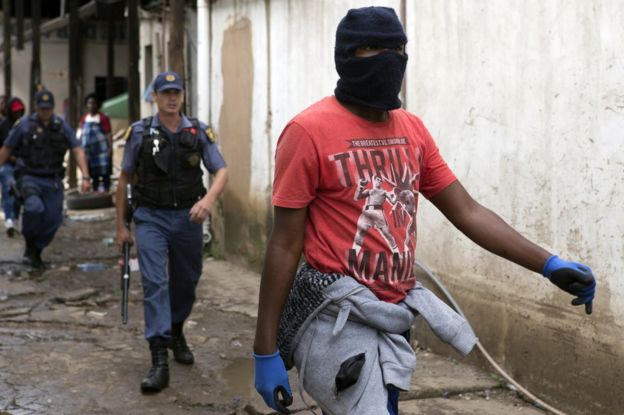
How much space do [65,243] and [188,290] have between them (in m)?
5.86

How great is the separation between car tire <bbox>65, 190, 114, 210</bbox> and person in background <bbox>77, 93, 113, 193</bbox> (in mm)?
573

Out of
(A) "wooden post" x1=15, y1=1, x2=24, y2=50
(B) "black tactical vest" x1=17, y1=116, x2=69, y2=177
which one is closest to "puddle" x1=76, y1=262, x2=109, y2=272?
(B) "black tactical vest" x1=17, y1=116, x2=69, y2=177

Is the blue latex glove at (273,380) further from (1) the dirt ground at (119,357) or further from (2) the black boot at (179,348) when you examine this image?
(2) the black boot at (179,348)

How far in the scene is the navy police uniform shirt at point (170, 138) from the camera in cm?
579

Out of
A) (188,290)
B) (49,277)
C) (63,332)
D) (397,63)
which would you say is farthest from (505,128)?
(49,277)

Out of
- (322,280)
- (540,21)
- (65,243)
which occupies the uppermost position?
(540,21)

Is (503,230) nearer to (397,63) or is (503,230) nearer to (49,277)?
(397,63)

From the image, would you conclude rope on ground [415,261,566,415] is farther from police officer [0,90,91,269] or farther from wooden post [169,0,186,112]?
wooden post [169,0,186,112]

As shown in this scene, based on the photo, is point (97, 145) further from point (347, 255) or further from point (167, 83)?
point (347, 255)

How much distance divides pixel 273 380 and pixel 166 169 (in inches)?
124

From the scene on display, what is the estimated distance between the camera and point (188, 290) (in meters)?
5.98

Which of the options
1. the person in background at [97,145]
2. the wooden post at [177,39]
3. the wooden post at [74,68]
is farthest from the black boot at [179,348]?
the wooden post at [74,68]

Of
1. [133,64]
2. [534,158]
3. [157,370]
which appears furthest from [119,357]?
[133,64]

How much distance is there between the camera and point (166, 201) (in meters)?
5.76
